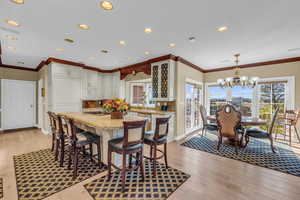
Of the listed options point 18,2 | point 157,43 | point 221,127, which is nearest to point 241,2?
point 157,43

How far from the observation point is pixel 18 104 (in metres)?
5.71

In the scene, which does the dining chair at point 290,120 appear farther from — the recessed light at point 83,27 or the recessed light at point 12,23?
the recessed light at point 12,23

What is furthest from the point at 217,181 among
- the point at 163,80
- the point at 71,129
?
the point at 163,80

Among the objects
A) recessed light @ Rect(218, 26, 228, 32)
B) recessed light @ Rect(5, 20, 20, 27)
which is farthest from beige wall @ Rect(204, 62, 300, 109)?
recessed light @ Rect(5, 20, 20, 27)

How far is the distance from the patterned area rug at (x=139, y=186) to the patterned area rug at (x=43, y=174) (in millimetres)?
384

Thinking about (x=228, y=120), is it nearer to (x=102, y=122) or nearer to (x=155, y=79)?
(x=155, y=79)

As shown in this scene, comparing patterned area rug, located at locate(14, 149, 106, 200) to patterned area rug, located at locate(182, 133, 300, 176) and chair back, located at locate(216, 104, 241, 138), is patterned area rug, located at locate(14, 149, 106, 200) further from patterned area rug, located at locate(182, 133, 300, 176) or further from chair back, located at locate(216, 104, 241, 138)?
chair back, located at locate(216, 104, 241, 138)

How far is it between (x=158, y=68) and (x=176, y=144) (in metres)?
2.48

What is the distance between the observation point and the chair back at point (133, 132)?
1924mm

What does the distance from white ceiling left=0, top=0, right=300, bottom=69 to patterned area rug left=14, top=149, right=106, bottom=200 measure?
2659 mm

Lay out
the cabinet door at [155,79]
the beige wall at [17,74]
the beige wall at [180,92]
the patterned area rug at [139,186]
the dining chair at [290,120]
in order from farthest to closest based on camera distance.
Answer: the beige wall at [17,74] < the cabinet door at [155,79] < the beige wall at [180,92] < the dining chair at [290,120] < the patterned area rug at [139,186]

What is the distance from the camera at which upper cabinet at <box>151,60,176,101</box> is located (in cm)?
427

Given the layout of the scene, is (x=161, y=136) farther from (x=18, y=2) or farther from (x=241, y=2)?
(x=18, y=2)

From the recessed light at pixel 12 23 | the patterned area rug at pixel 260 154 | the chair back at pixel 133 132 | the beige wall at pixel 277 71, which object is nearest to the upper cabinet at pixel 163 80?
the patterned area rug at pixel 260 154
